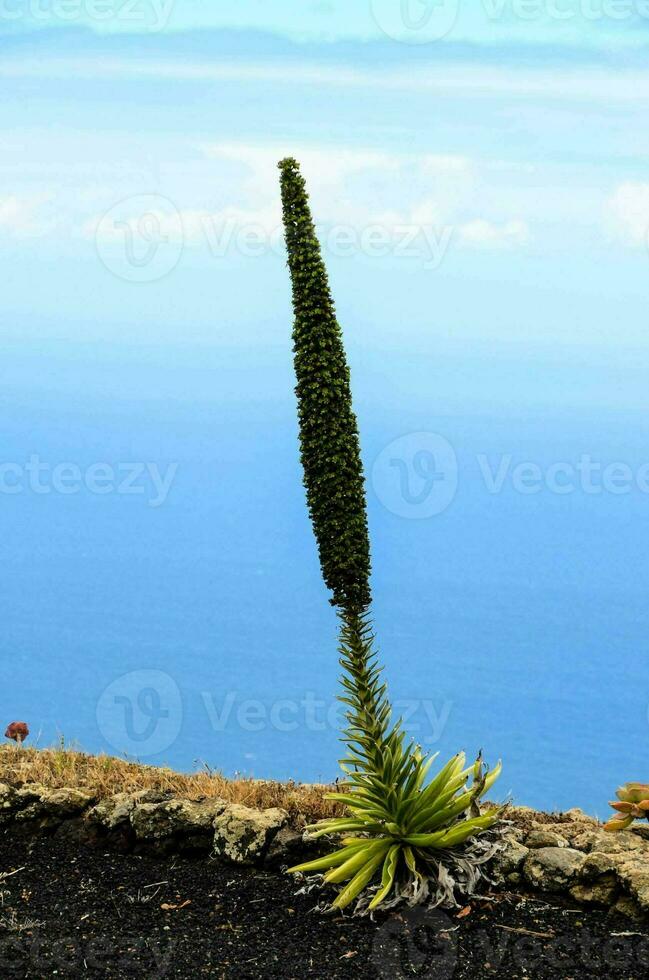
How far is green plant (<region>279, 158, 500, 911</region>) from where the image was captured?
9.41 m

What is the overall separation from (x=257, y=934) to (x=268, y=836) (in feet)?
3.77

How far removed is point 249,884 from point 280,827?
0.61 m

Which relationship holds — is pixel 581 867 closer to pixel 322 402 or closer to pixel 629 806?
pixel 629 806

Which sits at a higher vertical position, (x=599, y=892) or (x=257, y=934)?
(x=599, y=892)

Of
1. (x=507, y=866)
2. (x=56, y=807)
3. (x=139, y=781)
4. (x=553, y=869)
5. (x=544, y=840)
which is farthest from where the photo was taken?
(x=139, y=781)

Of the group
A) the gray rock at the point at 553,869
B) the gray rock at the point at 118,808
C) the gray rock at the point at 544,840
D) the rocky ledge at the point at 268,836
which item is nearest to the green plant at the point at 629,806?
the rocky ledge at the point at 268,836

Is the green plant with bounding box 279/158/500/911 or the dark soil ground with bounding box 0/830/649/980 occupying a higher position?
the green plant with bounding box 279/158/500/911

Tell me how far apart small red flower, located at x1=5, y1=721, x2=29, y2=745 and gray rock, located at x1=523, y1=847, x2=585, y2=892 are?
5584mm

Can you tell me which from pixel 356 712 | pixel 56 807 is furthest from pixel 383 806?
pixel 56 807

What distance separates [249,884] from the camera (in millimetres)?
10297

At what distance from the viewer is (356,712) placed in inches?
397

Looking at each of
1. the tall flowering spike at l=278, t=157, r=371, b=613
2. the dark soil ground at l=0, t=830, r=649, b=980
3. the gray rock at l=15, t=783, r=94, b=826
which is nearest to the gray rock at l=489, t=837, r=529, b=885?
the dark soil ground at l=0, t=830, r=649, b=980

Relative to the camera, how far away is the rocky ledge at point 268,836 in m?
9.94

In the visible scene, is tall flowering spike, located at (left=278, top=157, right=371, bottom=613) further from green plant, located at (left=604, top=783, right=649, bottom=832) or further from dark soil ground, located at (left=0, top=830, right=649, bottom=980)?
green plant, located at (left=604, top=783, right=649, bottom=832)
